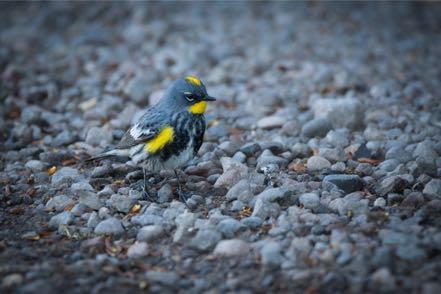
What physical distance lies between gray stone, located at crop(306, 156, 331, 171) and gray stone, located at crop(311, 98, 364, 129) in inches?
48.2

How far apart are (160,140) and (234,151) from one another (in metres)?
1.13

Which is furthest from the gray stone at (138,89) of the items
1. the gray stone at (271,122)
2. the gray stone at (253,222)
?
the gray stone at (253,222)

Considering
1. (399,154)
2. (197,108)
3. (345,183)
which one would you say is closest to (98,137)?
(197,108)

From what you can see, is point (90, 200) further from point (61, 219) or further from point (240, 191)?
point (240, 191)

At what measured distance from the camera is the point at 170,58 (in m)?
9.77

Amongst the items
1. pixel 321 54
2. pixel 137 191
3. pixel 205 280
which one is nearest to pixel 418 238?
pixel 205 280

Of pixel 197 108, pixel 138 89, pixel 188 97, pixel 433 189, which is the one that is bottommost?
pixel 433 189

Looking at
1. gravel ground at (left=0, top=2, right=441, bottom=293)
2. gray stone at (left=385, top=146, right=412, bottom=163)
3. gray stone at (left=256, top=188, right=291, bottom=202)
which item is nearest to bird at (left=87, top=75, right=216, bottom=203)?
gravel ground at (left=0, top=2, right=441, bottom=293)

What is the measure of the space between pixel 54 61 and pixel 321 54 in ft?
15.0

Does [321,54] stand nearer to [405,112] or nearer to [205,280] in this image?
[405,112]

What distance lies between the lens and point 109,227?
16.5 feet

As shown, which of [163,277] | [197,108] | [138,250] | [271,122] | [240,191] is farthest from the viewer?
[271,122]

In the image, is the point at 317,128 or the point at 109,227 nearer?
the point at 109,227

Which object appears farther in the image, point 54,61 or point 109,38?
point 109,38
